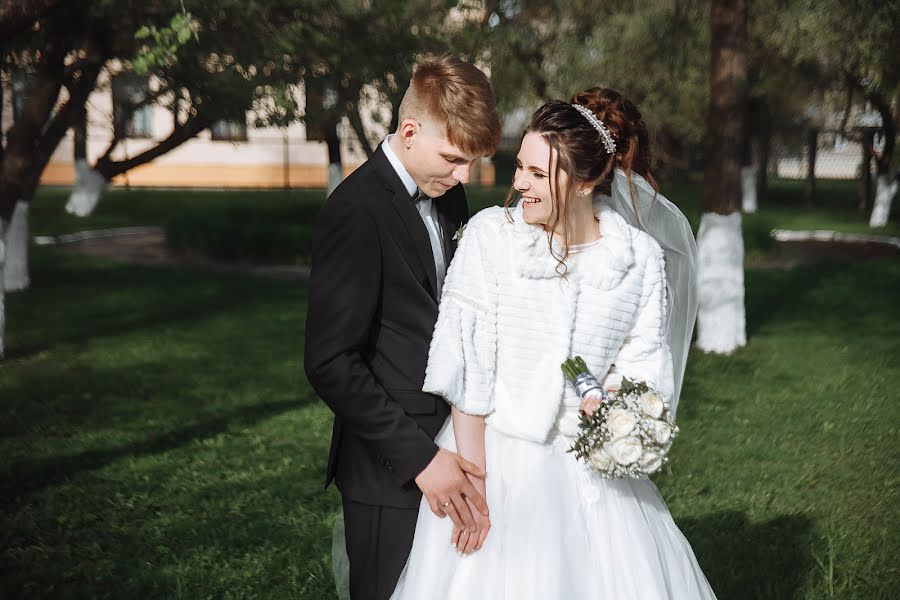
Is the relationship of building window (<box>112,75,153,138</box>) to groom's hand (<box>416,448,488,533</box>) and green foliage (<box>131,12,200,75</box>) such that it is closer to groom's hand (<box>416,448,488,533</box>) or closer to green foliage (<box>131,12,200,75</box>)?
green foliage (<box>131,12,200,75</box>)

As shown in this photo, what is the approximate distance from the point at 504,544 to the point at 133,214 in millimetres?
24843

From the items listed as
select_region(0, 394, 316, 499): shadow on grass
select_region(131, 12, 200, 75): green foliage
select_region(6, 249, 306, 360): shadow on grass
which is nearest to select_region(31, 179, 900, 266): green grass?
select_region(6, 249, 306, 360): shadow on grass

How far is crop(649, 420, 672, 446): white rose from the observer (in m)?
2.50

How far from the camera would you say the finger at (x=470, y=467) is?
2.67m

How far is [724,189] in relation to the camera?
982cm

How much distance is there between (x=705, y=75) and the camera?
875 inches

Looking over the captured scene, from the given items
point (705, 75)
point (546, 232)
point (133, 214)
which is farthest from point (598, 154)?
point (133, 214)

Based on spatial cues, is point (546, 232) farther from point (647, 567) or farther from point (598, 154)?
point (647, 567)

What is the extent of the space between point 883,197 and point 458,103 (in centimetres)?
2373

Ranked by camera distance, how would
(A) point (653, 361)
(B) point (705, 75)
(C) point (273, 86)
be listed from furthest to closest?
(B) point (705, 75) < (C) point (273, 86) < (A) point (653, 361)

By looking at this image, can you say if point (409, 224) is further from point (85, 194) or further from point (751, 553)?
point (85, 194)

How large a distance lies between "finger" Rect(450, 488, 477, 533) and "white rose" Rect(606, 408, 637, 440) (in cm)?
47

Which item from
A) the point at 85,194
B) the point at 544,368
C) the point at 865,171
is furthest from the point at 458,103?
the point at 865,171

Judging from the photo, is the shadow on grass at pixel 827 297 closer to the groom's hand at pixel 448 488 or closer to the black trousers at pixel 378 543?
the black trousers at pixel 378 543
